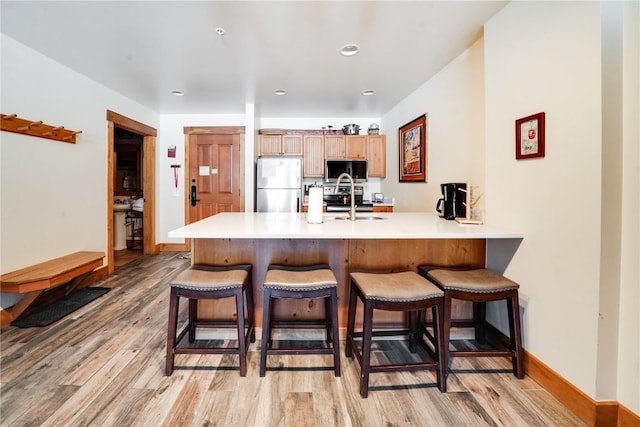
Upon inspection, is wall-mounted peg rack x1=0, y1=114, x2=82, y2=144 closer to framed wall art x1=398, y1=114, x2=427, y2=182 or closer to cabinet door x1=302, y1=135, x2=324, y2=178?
cabinet door x1=302, y1=135, x2=324, y2=178

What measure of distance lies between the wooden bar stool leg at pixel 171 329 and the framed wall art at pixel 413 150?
9.17 feet

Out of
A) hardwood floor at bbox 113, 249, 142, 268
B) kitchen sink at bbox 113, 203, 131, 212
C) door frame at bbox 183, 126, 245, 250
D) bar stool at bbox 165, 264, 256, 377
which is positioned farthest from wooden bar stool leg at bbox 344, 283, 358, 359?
kitchen sink at bbox 113, 203, 131, 212

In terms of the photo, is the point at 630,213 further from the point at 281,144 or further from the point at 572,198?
the point at 281,144

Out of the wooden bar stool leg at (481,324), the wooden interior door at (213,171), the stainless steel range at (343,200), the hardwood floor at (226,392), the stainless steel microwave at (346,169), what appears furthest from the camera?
the wooden interior door at (213,171)

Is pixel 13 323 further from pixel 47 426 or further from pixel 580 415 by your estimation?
pixel 580 415

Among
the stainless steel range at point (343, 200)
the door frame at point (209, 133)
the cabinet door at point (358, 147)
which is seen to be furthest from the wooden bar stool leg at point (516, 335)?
the door frame at point (209, 133)

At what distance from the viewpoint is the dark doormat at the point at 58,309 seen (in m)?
2.46

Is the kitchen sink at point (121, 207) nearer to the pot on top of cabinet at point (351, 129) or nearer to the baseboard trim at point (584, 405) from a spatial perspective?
the pot on top of cabinet at point (351, 129)

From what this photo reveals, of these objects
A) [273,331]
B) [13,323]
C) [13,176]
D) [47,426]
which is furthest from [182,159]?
[47,426]

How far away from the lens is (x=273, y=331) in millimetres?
2225

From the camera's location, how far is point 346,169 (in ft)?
15.6

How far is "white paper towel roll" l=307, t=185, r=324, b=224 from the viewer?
2088 millimetres

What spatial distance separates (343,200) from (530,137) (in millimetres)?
3078

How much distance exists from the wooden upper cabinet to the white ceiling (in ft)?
3.55
